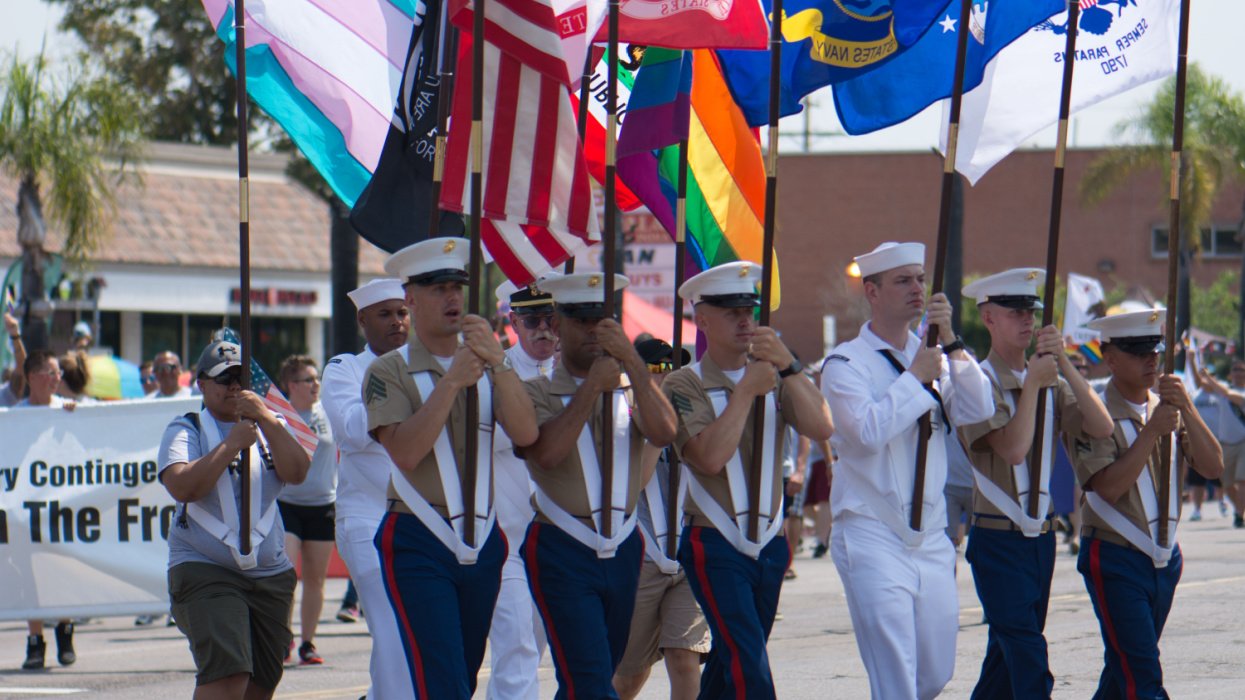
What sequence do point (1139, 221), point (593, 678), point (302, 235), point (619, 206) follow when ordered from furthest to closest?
point (1139, 221), point (302, 235), point (619, 206), point (593, 678)

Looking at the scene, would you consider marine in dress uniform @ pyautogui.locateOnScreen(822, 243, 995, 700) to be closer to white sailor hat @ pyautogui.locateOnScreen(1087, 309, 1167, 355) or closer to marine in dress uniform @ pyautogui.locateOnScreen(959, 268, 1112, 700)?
marine in dress uniform @ pyautogui.locateOnScreen(959, 268, 1112, 700)

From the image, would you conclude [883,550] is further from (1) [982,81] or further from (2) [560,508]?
(1) [982,81]

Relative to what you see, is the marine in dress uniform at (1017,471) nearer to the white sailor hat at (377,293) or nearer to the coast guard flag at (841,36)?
the coast guard flag at (841,36)

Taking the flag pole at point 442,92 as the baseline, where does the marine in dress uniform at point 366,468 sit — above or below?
below

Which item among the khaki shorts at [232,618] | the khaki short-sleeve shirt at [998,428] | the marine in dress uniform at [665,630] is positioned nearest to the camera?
the khaki shorts at [232,618]

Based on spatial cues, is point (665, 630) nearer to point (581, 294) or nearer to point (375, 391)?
point (581, 294)

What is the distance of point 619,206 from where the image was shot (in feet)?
34.1

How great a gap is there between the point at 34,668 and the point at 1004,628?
6.92 metres

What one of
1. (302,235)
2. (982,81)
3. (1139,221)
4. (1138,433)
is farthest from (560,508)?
(1139,221)

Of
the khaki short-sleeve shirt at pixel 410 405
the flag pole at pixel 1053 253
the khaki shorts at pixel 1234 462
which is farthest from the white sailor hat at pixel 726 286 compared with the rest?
the khaki shorts at pixel 1234 462

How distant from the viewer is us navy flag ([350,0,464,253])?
902cm

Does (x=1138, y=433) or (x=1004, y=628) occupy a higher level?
(x=1138, y=433)

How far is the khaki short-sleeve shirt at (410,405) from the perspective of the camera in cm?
667

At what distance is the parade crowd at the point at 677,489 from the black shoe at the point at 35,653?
15.2ft
